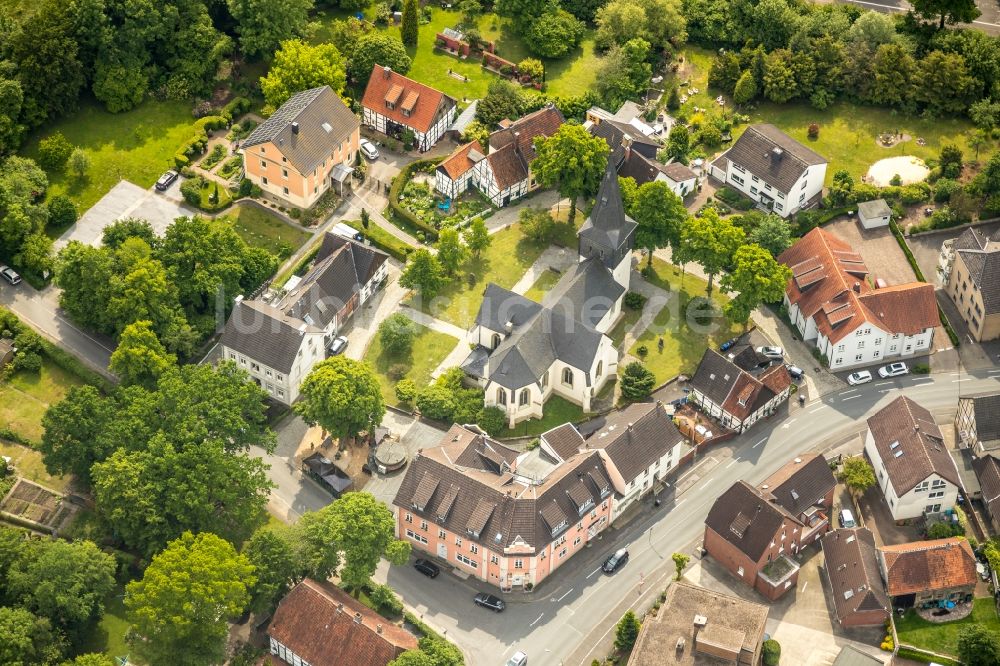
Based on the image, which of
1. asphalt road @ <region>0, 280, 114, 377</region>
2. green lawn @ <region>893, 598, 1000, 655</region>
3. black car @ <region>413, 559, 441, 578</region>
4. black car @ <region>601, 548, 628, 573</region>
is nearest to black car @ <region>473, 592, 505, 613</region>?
black car @ <region>413, 559, 441, 578</region>

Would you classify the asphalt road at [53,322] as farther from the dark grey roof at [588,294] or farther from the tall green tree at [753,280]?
the tall green tree at [753,280]

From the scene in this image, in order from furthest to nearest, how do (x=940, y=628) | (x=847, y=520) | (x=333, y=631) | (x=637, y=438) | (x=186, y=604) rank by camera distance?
(x=637, y=438) → (x=847, y=520) → (x=940, y=628) → (x=333, y=631) → (x=186, y=604)

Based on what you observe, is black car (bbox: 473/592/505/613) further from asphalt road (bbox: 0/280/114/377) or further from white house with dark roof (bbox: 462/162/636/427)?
asphalt road (bbox: 0/280/114/377)

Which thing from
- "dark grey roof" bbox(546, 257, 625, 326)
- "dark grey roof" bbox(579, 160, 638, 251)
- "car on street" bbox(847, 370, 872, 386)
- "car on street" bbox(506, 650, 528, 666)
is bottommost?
"car on street" bbox(506, 650, 528, 666)

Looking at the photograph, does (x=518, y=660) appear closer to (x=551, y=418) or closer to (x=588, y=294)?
(x=551, y=418)

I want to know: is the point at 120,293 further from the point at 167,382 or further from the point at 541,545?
the point at 541,545

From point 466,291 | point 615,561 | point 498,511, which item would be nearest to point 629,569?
point 615,561

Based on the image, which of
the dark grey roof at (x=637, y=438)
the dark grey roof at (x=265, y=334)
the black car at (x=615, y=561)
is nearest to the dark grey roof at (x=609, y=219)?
the dark grey roof at (x=637, y=438)
